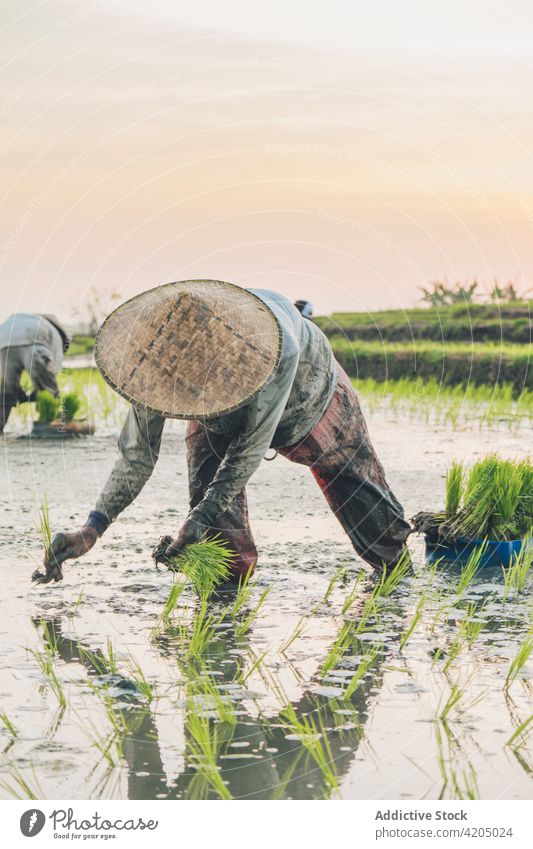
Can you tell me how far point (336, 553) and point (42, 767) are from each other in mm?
2595

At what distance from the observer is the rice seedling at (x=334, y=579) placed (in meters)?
4.55

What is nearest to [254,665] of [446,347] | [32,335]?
[32,335]

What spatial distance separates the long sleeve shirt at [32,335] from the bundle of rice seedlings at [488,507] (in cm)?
446

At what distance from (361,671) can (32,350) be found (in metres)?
5.82

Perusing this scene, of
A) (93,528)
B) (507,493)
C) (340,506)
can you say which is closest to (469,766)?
(93,528)

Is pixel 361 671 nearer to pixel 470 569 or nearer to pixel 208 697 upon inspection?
pixel 208 697

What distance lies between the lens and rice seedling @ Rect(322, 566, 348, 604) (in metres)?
4.55

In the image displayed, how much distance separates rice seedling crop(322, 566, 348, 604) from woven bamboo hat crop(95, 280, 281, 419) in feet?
4.00

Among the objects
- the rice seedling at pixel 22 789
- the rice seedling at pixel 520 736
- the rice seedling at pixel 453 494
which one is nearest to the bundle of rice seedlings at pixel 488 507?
the rice seedling at pixel 453 494

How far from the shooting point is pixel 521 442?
335 inches

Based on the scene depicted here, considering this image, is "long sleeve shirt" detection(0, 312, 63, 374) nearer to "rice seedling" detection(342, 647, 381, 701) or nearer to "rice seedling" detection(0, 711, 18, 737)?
"rice seedling" detection(342, 647, 381, 701)

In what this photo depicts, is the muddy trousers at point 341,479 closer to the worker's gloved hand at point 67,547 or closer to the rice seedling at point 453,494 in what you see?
the rice seedling at point 453,494
